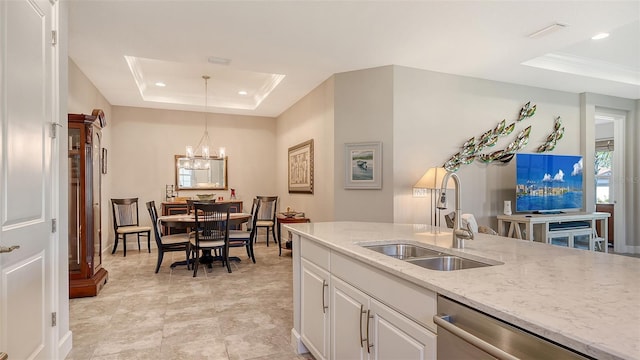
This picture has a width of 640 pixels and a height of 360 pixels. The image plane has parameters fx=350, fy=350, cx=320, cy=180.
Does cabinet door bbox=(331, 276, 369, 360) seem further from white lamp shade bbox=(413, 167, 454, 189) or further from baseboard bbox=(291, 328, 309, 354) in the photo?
white lamp shade bbox=(413, 167, 454, 189)

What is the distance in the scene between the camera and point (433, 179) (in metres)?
4.05

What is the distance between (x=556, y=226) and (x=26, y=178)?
564cm

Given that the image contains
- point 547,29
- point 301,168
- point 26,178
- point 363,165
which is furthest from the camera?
point 301,168

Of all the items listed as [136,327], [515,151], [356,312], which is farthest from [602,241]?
[136,327]

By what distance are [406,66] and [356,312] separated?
346 cm

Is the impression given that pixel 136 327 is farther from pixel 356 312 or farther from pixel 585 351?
pixel 585 351

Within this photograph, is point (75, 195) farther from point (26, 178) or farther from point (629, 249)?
point (629, 249)

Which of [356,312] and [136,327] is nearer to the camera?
[356,312]

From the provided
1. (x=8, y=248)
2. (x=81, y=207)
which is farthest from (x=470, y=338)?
(x=81, y=207)

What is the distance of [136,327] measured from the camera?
2.85 metres

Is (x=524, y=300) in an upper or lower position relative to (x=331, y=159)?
lower

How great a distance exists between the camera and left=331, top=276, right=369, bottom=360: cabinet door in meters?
1.63

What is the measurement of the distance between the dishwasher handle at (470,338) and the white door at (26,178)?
191cm

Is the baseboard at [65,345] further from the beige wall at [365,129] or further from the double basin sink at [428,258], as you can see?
the beige wall at [365,129]
